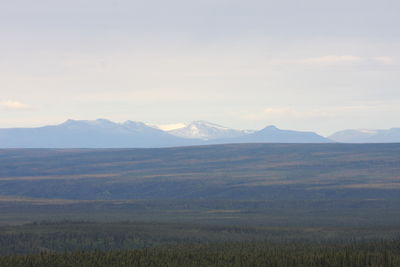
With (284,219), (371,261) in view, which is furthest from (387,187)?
(371,261)

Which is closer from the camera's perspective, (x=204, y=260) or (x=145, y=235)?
(x=204, y=260)

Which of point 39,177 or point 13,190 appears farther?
point 39,177

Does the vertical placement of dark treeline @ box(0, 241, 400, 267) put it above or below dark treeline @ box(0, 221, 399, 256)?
above

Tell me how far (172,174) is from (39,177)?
119ft

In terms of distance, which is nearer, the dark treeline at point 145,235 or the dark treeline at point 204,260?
the dark treeline at point 204,260

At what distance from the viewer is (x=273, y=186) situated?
6471 inches

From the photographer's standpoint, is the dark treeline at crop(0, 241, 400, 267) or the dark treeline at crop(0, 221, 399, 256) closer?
the dark treeline at crop(0, 241, 400, 267)

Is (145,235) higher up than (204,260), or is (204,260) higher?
(204,260)

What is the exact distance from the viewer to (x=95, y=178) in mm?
193250

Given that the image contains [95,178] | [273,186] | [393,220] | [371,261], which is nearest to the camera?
[371,261]

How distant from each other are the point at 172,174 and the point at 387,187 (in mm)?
64849

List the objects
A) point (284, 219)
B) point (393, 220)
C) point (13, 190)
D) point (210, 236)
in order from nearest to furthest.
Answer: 1. point (210, 236)
2. point (393, 220)
3. point (284, 219)
4. point (13, 190)

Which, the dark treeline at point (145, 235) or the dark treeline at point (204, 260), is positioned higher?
the dark treeline at point (204, 260)

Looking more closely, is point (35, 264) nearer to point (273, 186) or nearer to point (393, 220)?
point (393, 220)
